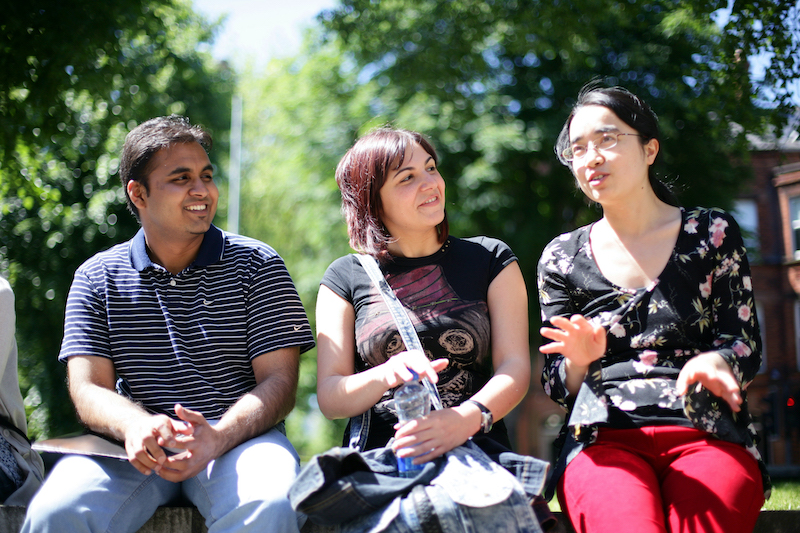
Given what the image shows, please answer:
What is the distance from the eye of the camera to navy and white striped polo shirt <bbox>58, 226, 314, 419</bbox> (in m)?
2.92

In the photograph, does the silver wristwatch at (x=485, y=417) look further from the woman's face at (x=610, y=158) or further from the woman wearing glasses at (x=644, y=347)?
the woman's face at (x=610, y=158)

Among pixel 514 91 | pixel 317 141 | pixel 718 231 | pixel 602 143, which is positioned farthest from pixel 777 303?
pixel 602 143

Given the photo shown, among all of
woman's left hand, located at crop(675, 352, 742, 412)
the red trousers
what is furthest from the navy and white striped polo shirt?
woman's left hand, located at crop(675, 352, 742, 412)

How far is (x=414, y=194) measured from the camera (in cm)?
298

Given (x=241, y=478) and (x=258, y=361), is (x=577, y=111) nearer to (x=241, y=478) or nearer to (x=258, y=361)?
(x=258, y=361)

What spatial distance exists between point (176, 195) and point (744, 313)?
7.75ft

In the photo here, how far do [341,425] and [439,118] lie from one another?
10355mm

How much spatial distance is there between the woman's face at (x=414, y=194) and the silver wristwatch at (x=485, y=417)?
82cm

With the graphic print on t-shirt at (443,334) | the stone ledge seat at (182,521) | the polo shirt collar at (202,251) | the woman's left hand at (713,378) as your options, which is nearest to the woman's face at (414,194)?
the graphic print on t-shirt at (443,334)

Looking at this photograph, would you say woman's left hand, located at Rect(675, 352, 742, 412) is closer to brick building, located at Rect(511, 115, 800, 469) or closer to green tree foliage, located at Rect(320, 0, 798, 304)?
green tree foliage, located at Rect(320, 0, 798, 304)

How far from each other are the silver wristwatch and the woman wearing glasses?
0.93 feet

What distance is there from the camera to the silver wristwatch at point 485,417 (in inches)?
98.5

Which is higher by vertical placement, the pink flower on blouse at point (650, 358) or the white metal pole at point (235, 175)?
the white metal pole at point (235, 175)

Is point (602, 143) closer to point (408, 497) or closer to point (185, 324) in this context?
point (408, 497)
